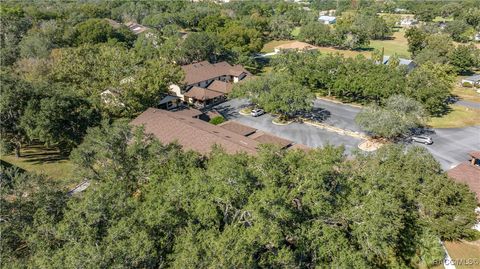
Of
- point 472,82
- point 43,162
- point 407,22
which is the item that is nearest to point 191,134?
point 43,162

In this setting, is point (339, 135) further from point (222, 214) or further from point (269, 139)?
point (222, 214)

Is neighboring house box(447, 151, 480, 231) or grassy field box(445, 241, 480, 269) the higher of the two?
neighboring house box(447, 151, 480, 231)

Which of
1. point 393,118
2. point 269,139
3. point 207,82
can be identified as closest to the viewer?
point 393,118

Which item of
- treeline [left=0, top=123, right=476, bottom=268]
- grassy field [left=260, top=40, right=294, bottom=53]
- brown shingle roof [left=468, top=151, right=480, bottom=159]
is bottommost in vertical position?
grassy field [left=260, top=40, right=294, bottom=53]

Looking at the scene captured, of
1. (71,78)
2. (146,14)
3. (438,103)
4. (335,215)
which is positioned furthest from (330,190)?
(146,14)

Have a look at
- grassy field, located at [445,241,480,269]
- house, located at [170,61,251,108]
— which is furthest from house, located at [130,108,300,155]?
grassy field, located at [445,241,480,269]

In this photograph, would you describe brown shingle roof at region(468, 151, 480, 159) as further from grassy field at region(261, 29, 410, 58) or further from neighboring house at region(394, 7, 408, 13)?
neighboring house at region(394, 7, 408, 13)
